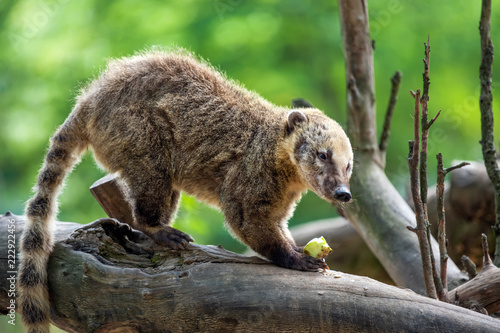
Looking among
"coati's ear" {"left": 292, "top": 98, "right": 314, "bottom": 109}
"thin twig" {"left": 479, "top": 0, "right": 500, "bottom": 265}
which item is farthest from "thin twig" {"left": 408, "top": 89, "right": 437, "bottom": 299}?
"coati's ear" {"left": 292, "top": 98, "right": 314, "bottom": 109}

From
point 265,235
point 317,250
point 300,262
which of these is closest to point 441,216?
point 317,250

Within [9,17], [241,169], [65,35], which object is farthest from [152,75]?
[9,17]

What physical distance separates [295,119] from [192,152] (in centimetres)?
113

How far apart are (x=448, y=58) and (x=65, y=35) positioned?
7624 mm

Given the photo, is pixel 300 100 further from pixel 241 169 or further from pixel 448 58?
pixel 448 58

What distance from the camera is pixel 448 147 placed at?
36.2ft

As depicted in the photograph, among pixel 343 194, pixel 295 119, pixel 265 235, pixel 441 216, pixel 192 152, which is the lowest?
pixel 265 235

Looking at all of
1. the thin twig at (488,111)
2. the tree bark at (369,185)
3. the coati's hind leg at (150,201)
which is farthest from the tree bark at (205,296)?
the tree bark at (369,185)

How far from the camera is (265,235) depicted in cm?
524

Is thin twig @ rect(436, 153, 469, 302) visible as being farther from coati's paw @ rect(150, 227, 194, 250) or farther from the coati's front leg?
coati's paw @ rect(150, 227, 194, 250)

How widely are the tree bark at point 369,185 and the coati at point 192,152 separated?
153 cm

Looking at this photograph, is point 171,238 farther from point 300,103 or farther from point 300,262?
point 300,103

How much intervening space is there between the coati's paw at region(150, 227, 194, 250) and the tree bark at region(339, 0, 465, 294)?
A: 2759 mm

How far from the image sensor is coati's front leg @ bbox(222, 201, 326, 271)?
16.3 ft
